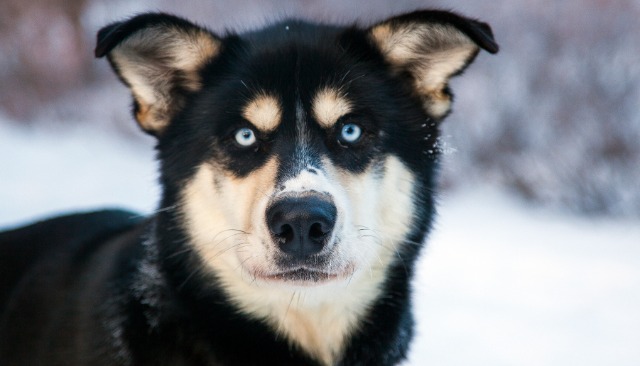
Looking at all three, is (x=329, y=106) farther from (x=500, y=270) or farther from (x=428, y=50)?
(x=500, y=270)

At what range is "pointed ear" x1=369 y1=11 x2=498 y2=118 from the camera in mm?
2314

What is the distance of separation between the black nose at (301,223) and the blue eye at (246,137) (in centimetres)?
35

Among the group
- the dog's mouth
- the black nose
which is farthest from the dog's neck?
the black nose

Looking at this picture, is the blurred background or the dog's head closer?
the dog's head

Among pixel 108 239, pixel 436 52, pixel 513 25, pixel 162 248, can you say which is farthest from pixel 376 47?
pixel 513 25

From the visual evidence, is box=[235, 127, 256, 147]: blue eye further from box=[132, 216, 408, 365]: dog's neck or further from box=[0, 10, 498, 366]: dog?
box=[132, 216, 408, 365]: dog's neck

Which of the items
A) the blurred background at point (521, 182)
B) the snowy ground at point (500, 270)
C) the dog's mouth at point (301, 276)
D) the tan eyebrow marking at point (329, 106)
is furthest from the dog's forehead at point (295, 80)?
the blurred background at point (521, 182)

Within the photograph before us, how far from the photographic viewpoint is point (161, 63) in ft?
7.84

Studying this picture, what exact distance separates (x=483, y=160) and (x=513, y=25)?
4.24ft

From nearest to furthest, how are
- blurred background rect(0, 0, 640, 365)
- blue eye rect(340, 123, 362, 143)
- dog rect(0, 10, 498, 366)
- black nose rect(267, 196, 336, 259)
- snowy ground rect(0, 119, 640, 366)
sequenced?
black nose rect(267, 196, 336, 259) < dog rect(0, 10, 498, 366) < blue eye rect(340, 123, 362, 143) < snowy ground rect(0, 119, 640, 366) < blurred background rect(0, 0, 640, 365)

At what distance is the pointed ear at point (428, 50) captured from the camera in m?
2.31

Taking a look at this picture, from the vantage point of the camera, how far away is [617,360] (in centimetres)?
356

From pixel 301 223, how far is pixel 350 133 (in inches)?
18.9

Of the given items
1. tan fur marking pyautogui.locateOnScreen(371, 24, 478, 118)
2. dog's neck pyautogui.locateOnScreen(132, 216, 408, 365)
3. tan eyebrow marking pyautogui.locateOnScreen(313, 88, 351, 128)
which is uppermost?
tan fur marking pyautogui.locateOnScreen(371, 24, 478, 118)
